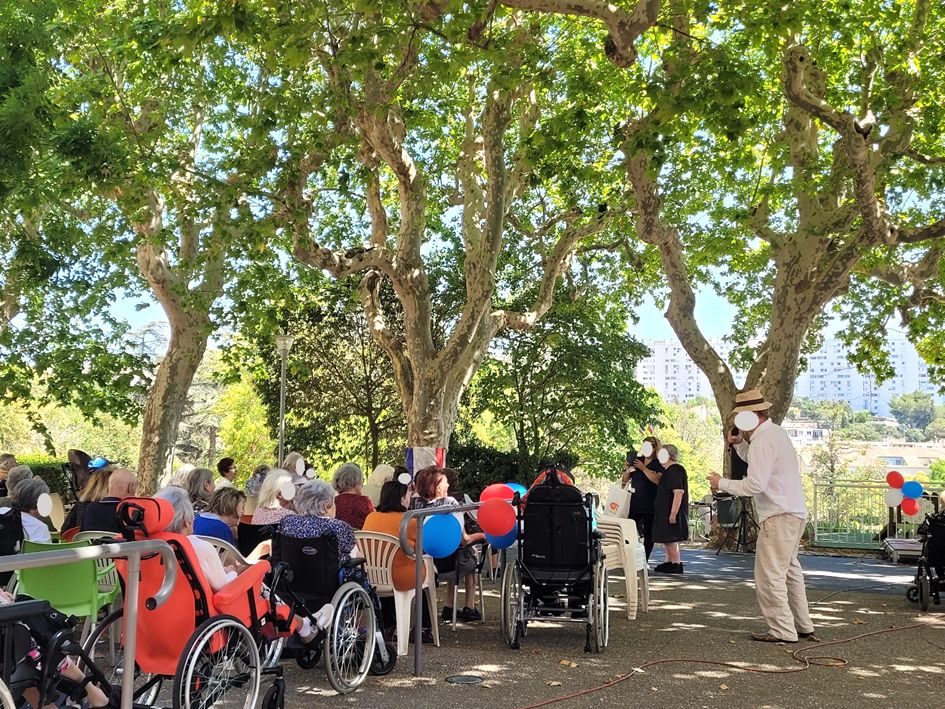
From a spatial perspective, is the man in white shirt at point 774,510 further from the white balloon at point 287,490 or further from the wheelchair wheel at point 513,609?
the white balloon at point 287,490

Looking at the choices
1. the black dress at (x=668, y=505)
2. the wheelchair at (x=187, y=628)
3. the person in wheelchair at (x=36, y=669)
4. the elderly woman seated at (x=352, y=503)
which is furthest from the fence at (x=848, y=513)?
the person in wheelchair at (x=36, y=669)

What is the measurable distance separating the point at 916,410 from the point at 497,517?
131 meters

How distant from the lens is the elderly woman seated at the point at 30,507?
6793mm

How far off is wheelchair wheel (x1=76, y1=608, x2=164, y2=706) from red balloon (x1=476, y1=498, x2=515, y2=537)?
2633 millimetres

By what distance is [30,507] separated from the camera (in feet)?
22.9

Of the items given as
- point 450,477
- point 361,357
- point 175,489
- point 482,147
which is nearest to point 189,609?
point 175,489

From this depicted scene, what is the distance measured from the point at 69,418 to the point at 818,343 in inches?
2070

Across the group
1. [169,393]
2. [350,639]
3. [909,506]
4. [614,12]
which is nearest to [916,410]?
[909,506]

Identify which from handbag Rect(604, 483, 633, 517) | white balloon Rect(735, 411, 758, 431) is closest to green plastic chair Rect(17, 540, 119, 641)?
white balloon Rect(735, 411, 758, 431)

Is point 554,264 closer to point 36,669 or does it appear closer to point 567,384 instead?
point 567,384

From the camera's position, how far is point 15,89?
8.23 metres

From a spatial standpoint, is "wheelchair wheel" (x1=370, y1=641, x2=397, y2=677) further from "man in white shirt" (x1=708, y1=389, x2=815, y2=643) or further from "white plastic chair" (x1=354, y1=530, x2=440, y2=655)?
"man in white shirt" (x1=708, y1=389, x2=815, y2=643)

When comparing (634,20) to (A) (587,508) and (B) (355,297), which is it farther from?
(B) (355,297)

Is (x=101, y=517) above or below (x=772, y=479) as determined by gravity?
below
